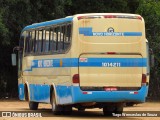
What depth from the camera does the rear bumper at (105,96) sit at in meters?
20.1

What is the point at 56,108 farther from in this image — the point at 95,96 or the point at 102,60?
the point at 102,60

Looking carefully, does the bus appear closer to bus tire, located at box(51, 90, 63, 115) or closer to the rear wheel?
bus tire, located at box(51, 90, 63, 115)

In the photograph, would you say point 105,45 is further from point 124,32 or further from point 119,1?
point 119,1

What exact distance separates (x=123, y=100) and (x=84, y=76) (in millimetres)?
1592

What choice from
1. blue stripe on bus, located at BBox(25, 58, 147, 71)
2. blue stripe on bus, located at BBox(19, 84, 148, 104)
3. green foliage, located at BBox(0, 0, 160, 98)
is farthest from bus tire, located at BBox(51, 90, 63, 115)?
green foliage, located at BBox(0, 0, 160, 98)

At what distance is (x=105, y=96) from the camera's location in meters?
20.2

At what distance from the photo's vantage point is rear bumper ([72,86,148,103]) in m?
20.1

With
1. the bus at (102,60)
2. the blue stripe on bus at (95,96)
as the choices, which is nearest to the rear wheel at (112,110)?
the bus at (102,60)

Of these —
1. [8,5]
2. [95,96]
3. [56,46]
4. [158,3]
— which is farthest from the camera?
[158,3]

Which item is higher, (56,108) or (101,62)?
(101,62)

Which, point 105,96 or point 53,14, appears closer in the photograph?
point 105,96

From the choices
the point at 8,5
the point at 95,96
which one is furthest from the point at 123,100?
the point at 8,5

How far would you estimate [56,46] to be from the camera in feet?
72.3

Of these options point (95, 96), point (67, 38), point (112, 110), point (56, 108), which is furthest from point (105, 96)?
point (112, 110)
